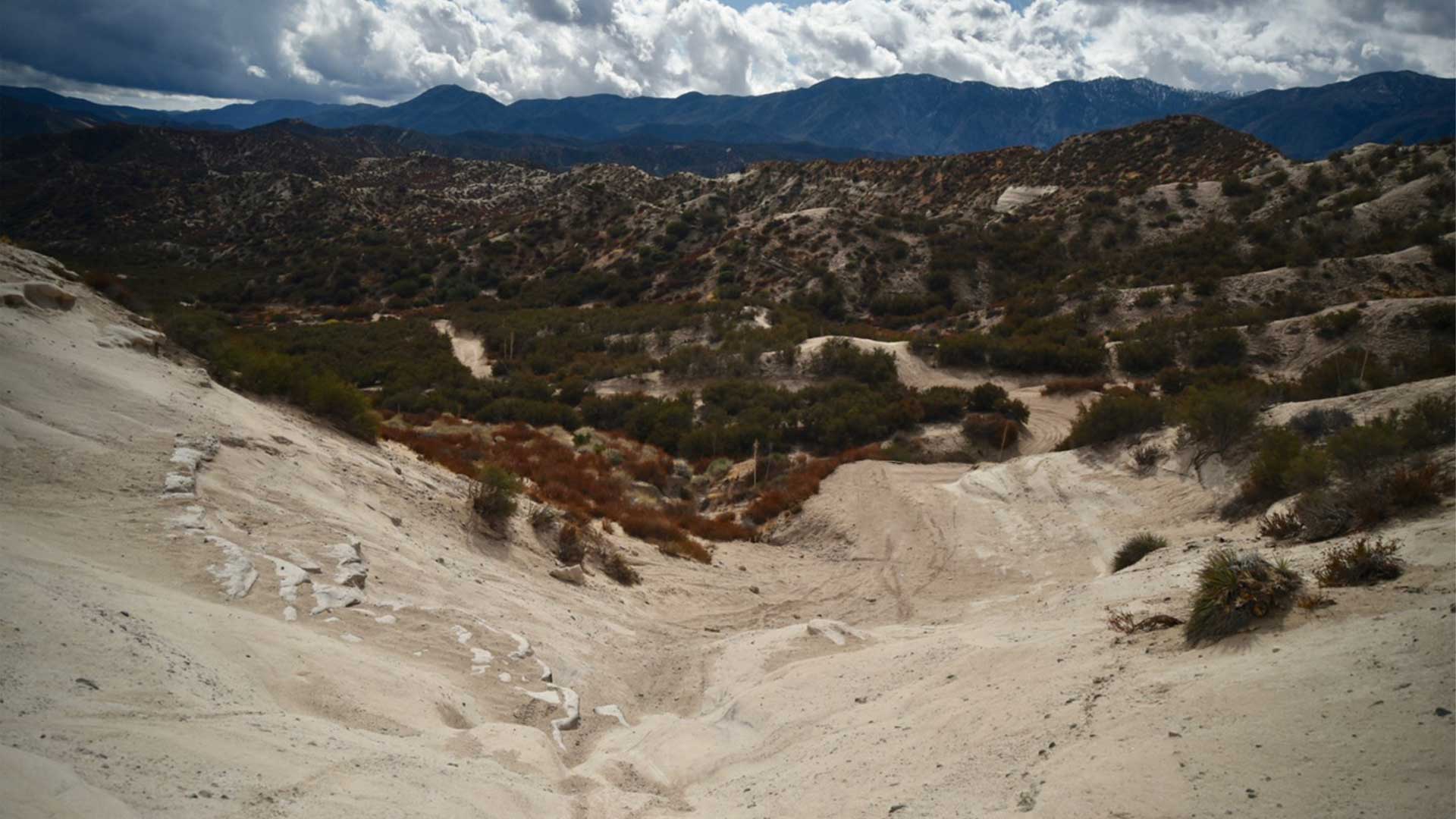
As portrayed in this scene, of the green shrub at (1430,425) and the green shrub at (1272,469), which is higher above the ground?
the green shrub at (1430,425)

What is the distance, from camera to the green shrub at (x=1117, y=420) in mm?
16109

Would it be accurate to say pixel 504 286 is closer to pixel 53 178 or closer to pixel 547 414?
pixel 547 414

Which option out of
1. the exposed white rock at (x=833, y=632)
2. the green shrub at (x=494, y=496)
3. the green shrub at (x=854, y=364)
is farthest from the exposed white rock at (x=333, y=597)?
the green shrub at (x=854, y=364)

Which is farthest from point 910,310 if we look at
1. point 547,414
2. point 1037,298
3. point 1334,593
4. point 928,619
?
point 1334,593

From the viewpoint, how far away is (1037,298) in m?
36.9

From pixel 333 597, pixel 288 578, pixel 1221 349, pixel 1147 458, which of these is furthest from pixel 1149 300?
pixel 288 578

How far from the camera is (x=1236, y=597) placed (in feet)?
17.8

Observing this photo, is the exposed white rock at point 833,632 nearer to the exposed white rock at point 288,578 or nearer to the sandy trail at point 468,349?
the exposed white rock at point 288,578

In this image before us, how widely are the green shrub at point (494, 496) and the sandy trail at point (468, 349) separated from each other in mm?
21258

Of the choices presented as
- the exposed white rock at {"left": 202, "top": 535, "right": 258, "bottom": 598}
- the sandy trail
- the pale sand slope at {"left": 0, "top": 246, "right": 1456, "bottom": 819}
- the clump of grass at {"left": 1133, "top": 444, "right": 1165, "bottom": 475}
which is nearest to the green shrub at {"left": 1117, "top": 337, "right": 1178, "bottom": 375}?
the clump of grass at {"left": 1133, "top": 444, "right": 1165, "bottom": 475}

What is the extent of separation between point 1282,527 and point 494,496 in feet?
34.8

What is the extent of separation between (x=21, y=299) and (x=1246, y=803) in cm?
1483

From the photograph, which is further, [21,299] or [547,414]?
[547,414]

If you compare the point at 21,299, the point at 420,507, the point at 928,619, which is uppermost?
the point at 21,299
